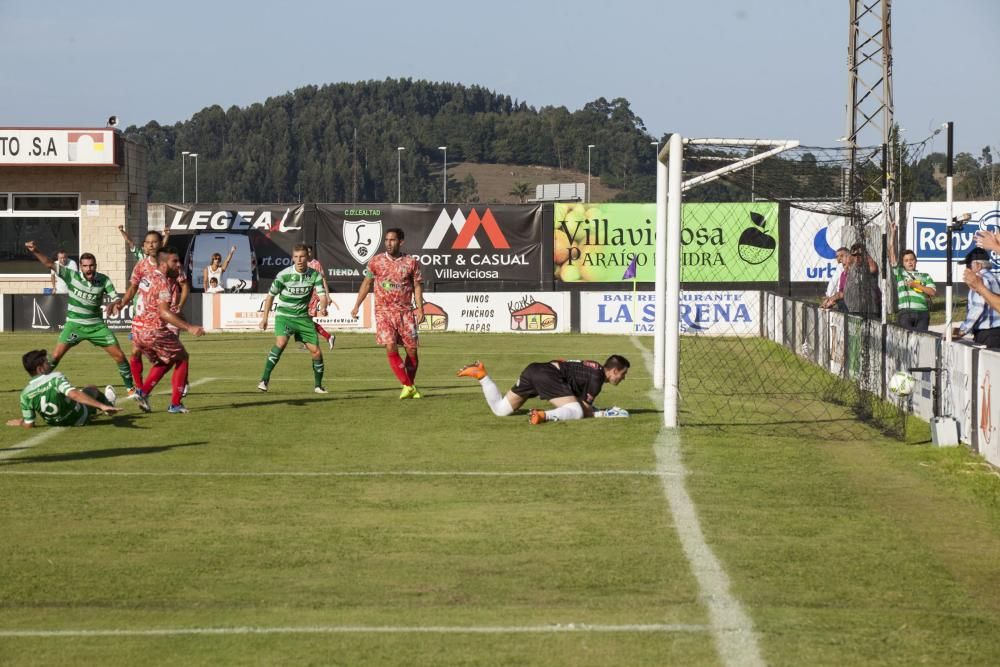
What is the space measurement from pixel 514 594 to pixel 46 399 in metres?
8.15

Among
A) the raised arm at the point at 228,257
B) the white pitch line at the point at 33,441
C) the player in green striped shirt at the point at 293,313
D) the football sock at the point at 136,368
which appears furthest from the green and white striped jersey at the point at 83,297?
the raised arm at the point at 228,257

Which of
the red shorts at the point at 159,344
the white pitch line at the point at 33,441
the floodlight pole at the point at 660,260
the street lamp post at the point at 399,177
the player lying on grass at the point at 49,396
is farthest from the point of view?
the street lamp post at the point at 399,177

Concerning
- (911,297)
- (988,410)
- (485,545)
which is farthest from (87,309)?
(911,297)

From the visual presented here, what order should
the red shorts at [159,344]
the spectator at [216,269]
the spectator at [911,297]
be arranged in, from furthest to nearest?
the spectator at [216,269] → the spectator at [911,297] → the red shorts at [159,344]

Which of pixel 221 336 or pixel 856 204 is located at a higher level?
pixel 856 204

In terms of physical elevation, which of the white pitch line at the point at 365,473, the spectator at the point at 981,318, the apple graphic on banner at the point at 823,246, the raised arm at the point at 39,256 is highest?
the apple graphic on banner at the point at 823,246

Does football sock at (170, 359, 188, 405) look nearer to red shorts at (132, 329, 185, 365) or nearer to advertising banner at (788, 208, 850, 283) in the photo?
red shorts at (132, 329, 185, 365)

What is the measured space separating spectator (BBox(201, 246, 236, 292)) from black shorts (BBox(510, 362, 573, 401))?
24628mm

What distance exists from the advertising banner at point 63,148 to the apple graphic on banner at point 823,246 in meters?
21.2

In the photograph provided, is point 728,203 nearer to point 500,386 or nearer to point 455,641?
point 500,386

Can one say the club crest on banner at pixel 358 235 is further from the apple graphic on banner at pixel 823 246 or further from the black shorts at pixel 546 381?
the black shorts at pixel 546 381

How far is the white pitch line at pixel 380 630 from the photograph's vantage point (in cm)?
659

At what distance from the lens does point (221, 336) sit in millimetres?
34062

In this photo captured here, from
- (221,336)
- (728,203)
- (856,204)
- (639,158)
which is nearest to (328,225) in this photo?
(221,336)
